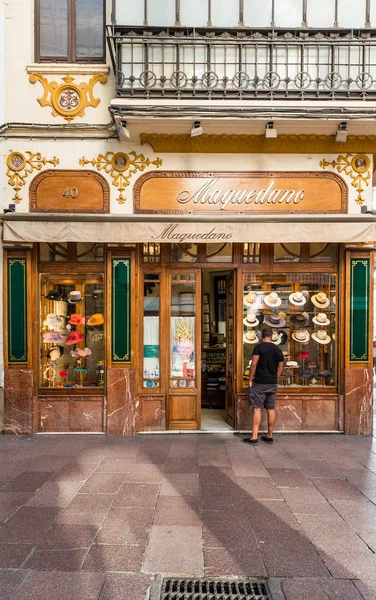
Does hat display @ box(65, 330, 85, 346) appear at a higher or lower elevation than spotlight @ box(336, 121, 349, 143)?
lower

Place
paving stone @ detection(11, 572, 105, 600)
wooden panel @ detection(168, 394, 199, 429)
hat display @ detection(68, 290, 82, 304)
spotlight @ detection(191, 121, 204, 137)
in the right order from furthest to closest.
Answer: hat display @ detection(68, 290, 82, 304) < wooden panel @ detection(168, 394, 199, 429) < spotlight @ detection(191, 121, 204, 137) < paving stone @ detection(11, 572, 105, 600)

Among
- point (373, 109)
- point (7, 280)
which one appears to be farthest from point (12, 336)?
point (373, 109)

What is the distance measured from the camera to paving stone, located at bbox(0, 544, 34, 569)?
3.61 meters

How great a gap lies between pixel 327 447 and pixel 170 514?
3.36m

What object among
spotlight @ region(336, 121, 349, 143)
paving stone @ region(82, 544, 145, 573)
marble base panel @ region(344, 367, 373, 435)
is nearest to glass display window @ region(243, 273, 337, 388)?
marble base panel @ region(344, 367, 373, 435)

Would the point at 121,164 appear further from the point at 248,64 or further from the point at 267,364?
the point at 267,364

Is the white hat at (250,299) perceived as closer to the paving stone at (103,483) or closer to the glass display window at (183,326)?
the glass display window at (183,326)

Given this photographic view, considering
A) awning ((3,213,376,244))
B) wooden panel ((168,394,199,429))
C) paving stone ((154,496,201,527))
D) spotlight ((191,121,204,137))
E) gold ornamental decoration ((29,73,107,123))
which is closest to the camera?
paving stone ((154,496,201,527))

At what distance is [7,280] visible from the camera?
24.6ft

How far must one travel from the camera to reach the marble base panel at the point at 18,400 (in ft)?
24.5

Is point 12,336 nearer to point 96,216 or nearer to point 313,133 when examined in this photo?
point 96,216

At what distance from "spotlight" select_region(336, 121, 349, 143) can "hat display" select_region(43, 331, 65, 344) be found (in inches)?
238

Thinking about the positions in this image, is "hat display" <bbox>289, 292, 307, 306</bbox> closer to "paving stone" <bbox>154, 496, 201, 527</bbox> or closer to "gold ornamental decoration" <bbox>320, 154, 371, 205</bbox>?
"gold ornamental decoration" <bbox>320, 154, 371, 205</bbox>

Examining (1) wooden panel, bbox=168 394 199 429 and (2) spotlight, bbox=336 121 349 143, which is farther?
(1) wooden panel, bbox=168 394 199 429
